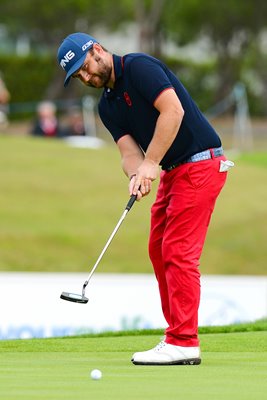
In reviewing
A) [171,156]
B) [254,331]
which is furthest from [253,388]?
[254,331]

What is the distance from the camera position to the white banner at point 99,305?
11.0 m

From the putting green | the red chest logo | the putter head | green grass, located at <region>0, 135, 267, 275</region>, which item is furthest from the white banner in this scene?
green grass, located at <region>0, 135, 267, 275</region>

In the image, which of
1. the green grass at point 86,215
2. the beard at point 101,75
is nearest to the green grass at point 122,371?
the beard at point 101,75

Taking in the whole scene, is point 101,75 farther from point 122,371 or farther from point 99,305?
point 99,305

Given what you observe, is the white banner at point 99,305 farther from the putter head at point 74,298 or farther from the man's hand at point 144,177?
the man's hand at point 144,177

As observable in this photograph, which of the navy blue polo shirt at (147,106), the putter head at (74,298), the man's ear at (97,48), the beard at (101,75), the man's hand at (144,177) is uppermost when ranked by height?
the man's ear at (97,48)

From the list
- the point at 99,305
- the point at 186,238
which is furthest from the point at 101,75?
the point at 99,305

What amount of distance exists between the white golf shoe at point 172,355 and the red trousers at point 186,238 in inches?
2.1

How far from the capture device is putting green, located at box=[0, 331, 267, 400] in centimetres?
521

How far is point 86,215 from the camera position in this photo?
20562 mm

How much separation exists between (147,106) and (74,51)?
504mm

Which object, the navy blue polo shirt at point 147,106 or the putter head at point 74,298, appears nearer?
the navy blue polo shirt at point 147,106

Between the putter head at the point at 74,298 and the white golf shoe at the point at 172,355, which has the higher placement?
the putter head at the point at 74,298

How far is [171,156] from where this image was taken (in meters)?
6.99
